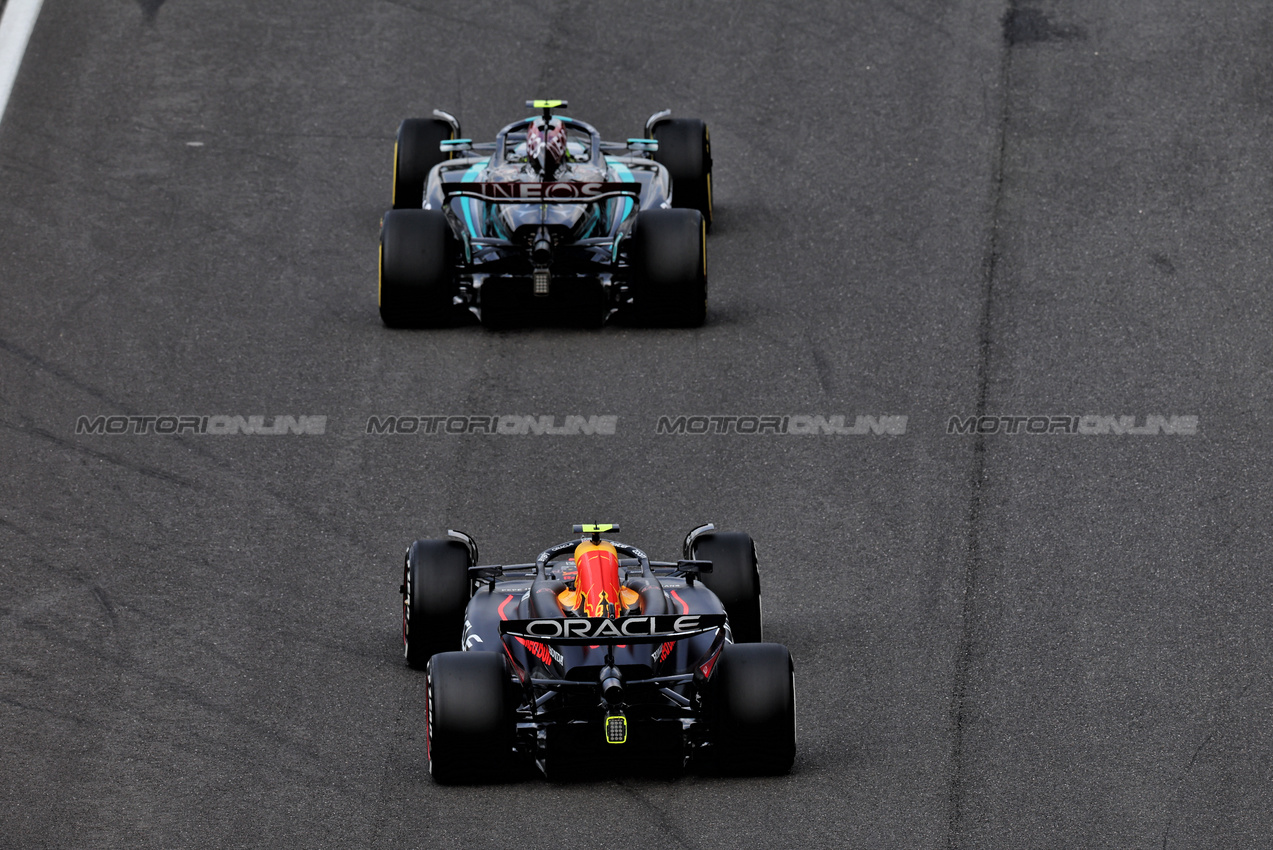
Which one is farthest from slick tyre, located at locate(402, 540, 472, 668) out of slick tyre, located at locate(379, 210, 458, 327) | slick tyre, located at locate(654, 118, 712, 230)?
slick tyre, located at locate(654, 118, 712, 230)

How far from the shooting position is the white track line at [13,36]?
87.0 ft

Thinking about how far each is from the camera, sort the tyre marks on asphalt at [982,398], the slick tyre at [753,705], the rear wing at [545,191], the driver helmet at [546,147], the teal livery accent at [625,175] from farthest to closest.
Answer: the teal livery accent at [625,175], the driver helmet at [546,147], the rear wing at [545,191], the tyre marks on asphalt at [982,398], the slick tyre at [753,705]

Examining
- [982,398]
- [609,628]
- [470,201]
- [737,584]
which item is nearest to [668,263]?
[470,201]

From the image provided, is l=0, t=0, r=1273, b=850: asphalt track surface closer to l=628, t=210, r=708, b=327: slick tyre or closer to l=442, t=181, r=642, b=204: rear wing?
l=628, t=210, r=708, b=327: slick tyre

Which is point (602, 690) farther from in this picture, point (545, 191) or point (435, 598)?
point (545, 191)

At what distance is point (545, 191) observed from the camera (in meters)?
21.3

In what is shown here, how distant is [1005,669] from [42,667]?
6905 mm

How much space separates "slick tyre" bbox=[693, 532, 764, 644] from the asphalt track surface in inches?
24.1

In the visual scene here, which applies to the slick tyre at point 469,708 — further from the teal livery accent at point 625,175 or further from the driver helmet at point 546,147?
the teal livery accent at point 625,175

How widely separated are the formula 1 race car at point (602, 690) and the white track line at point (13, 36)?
42.2 ft

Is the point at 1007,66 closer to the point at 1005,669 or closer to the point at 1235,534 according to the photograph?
the point at 1235,534

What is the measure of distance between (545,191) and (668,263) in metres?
1.27

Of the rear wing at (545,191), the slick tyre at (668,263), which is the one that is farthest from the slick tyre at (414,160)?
the slick tyre at (668,263)

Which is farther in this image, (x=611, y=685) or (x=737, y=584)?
(x=737, y=584)
